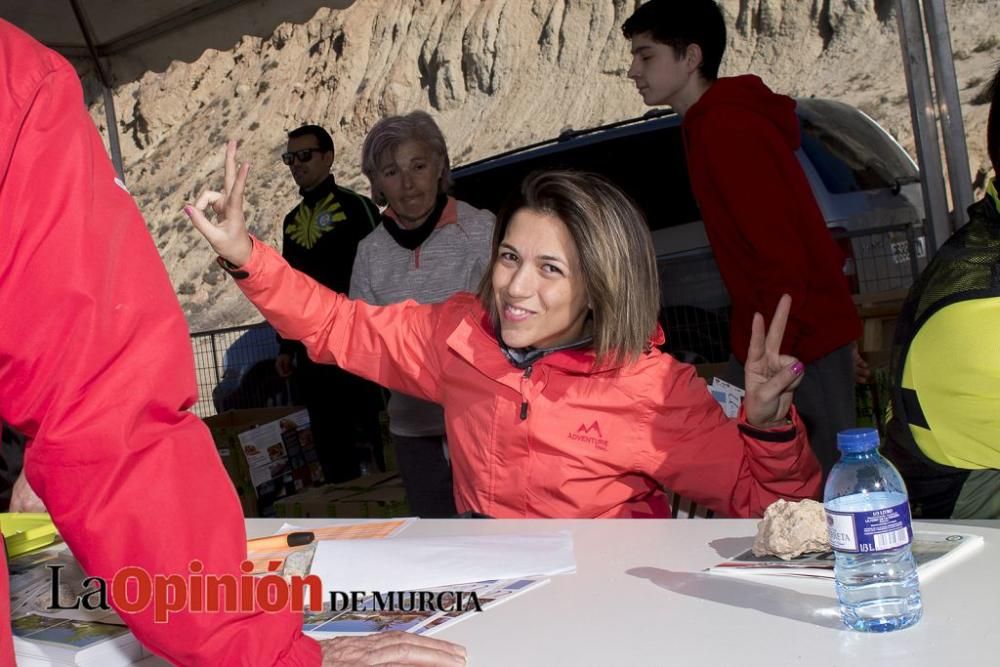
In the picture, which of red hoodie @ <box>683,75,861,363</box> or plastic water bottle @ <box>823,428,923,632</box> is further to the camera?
red hoodie @ <box>683,75,861,363</box>

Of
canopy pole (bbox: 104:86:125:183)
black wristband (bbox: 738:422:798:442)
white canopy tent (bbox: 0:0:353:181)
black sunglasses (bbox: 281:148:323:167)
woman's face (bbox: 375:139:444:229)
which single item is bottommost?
black wristband (bbox: 738:422:798:442)

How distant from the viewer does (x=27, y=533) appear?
2357 mm

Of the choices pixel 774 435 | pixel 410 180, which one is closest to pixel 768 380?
pixel 774 435

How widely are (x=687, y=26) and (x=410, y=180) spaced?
1.04m

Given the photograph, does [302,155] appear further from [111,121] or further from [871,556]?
[871,556]

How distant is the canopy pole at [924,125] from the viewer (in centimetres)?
449

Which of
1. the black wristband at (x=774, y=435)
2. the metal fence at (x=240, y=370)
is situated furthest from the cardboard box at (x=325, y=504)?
the metal fence at (x=240, y=370)

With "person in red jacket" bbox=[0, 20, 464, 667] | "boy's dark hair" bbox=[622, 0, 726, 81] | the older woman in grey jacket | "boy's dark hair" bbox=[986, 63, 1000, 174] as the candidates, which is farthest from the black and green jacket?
"person in red jacket" bbox=[0, 20, 464, 667]

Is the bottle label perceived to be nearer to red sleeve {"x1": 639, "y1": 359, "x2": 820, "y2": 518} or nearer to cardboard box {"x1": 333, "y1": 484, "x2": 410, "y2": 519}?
red sleeve {"x1": 639, "y1": 359, "x2": 820, "y2": 518}

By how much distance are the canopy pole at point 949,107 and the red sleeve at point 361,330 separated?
2482mm

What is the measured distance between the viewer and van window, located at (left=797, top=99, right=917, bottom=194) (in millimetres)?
5605

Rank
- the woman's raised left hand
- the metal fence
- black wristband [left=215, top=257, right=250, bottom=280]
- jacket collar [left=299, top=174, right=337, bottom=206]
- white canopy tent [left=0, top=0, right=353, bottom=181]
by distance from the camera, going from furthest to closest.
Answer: the metal fence, white canopy tent [left=0, top=0, right=353, bottom=181], jacket collar [left=299, top=174, right=337, bottom=206], black wristband [left=215, top=257, right=250, bottom=280], the woman's raised left hand

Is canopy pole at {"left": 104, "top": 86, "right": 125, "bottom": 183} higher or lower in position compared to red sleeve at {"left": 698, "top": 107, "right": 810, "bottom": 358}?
higher

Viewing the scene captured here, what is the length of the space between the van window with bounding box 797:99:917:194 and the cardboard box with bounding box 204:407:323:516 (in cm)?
275
